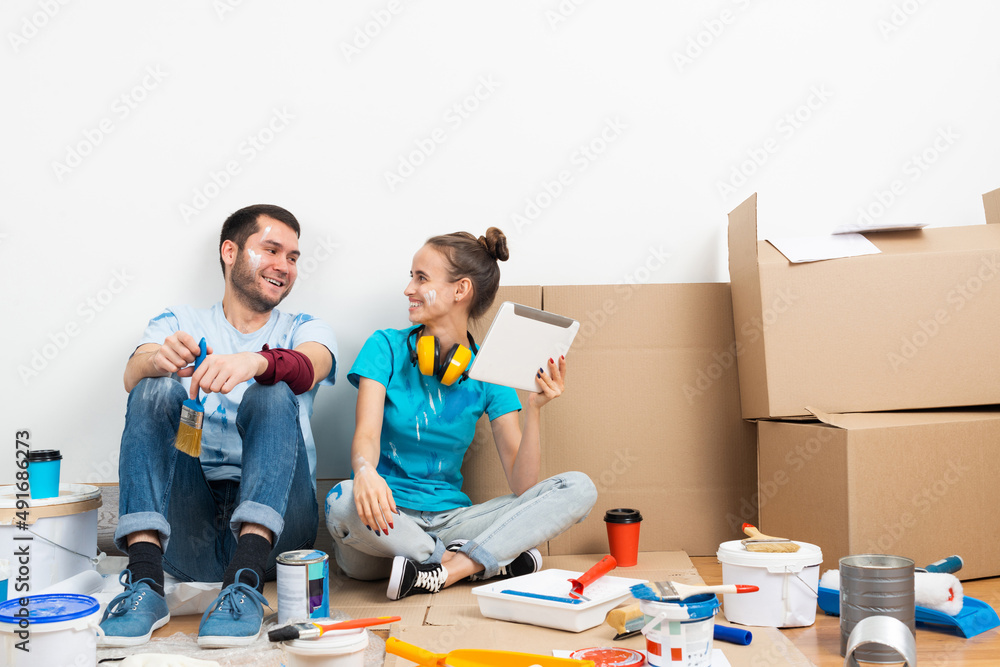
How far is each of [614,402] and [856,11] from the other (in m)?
1.26

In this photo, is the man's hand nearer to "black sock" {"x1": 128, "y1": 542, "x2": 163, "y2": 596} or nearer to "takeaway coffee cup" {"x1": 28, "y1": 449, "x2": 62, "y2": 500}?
"black sock" {"x1": 128, "y1": 542, "x2": 163, "y2": 596}

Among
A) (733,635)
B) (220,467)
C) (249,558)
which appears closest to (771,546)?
(733,635)

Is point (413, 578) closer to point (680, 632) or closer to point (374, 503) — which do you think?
point (374, 503)

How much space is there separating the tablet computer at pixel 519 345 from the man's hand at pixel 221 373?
463 mm

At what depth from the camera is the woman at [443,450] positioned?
148 centimetres

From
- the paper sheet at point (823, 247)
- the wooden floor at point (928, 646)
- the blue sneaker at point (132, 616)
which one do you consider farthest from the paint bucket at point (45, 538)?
the paper sheet at point (823, 247)

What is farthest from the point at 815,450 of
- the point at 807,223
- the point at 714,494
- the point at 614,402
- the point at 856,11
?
the point at 856,11

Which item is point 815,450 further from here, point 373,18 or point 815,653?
point 373,18

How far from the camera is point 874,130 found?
1990 millimetres

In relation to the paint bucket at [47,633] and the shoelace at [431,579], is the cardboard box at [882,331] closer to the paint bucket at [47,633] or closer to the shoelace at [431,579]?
the shoelace at [431,579]

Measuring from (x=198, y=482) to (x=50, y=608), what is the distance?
0.56m

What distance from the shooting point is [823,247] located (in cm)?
170

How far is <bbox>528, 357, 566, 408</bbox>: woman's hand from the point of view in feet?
5.19

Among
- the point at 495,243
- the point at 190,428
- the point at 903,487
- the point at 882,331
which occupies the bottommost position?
the point at 903,487
